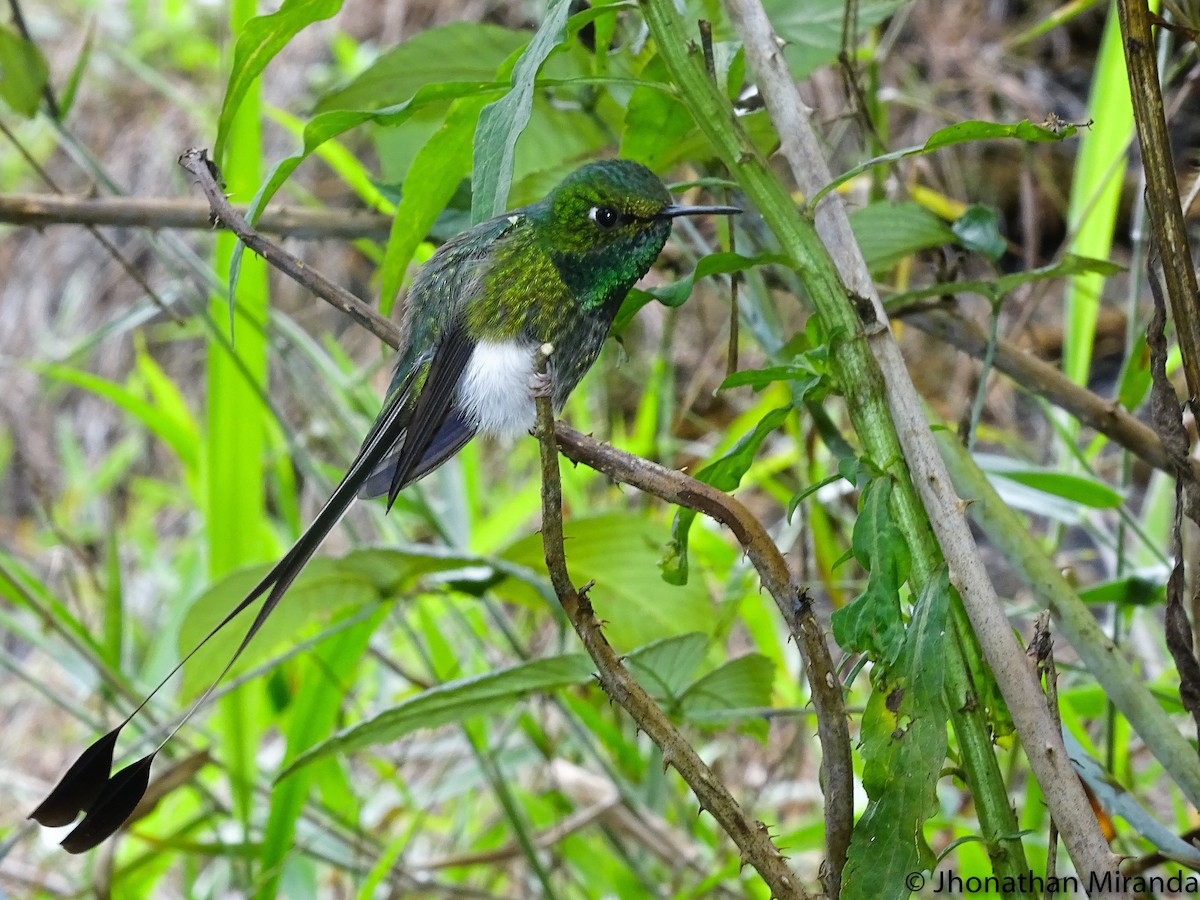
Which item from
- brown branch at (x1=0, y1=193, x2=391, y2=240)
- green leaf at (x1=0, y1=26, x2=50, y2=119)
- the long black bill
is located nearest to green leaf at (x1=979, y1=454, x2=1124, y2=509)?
the long black bill

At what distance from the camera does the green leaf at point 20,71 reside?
5.21ft

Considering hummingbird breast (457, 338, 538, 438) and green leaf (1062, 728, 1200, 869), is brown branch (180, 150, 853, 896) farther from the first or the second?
hummingbird breast (457, 338, 538, 438)

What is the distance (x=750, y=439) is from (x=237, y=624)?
85 centimetres

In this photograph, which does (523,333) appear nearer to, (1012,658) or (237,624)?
(237,624)

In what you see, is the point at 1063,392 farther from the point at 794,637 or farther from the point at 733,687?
the point at 794,637

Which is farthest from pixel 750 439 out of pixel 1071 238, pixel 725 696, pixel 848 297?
pixel 1071 238

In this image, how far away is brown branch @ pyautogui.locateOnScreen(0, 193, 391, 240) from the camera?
1516mm

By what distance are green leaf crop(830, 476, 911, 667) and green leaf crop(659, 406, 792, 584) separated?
0.10 meters

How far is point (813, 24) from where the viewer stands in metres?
1.38

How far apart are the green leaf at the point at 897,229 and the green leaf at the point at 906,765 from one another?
0.56 meters

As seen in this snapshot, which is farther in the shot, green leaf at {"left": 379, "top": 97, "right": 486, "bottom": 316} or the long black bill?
the long black bill

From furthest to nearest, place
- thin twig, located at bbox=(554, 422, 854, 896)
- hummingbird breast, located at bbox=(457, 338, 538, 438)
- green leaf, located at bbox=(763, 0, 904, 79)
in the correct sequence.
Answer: hummingbird breast, located at bbox=(457, 338, 538, 438) → green leaf, located at bbox=(763, 0, 904, 79) → thin twig, located at bbox=(554, 422, 854, 896)

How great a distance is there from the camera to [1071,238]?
1.74 meters

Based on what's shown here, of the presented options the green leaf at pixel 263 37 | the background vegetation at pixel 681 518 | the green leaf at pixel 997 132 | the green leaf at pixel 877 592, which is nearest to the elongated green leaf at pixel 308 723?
the background vegetation at pixel 681 518
